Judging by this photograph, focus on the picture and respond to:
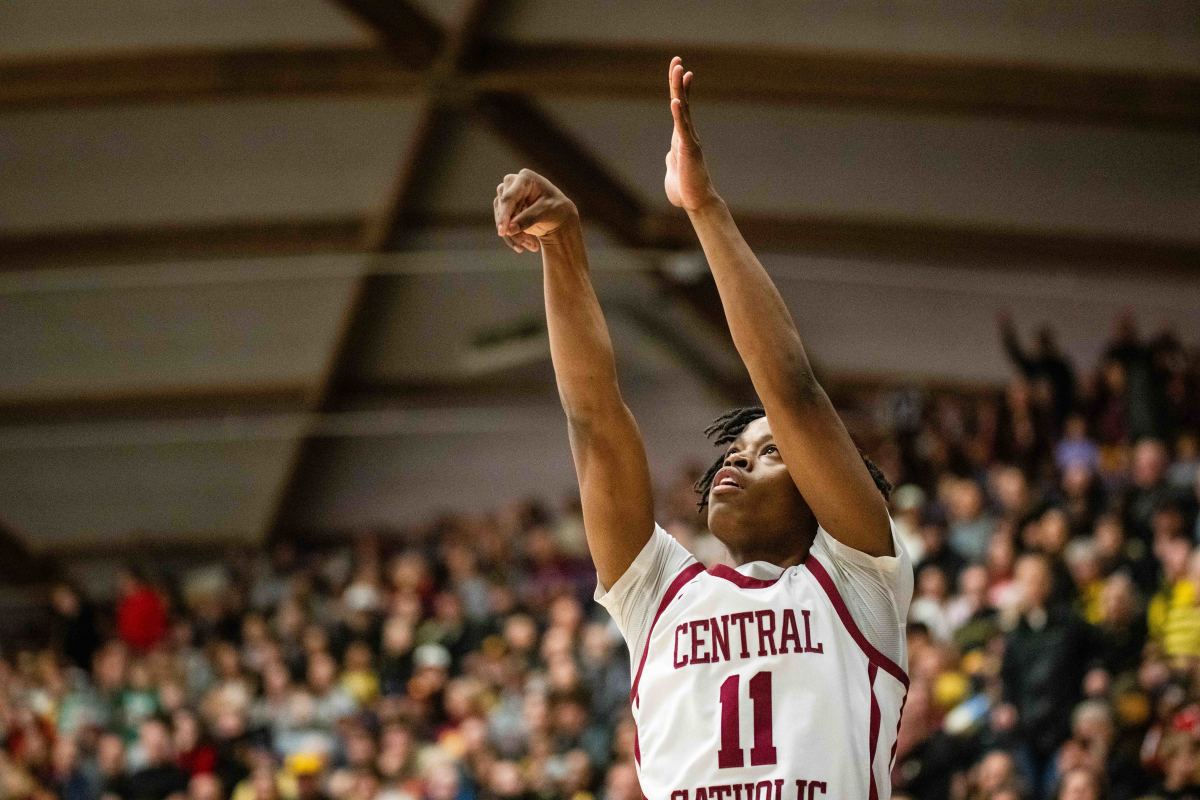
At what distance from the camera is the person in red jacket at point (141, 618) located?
55.5ft

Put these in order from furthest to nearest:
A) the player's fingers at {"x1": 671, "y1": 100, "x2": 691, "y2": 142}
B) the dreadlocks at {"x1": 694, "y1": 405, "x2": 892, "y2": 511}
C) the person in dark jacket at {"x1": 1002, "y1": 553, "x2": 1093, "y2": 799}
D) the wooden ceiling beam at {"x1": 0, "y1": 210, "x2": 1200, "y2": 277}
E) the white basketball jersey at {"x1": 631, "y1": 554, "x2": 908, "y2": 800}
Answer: the wooden ceiling beam at {"x1": 0, "y1": 210, "x2": 1200, "y2": 277} < the person in dark jacket at {"x1": 1002, "y1": 553, "x2": 1093, "y2": 799} < the dreadlocks at {"x1": 694, "y1": 405, "x2": 892, "y2": 511} < the player's fingers at {"x1": 671, "y1": 100, "x2": 691, "y2": 142} < the white basketball jersey at {"x1": 631, "y1": 554, "x2": 908, "y2": 800}

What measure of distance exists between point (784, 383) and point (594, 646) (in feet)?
30.6

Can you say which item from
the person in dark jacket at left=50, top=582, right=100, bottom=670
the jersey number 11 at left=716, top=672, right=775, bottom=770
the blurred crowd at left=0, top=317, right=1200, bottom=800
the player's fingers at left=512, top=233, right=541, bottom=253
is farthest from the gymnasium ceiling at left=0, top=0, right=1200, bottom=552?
the jersey number 11 at left=716, top=672, right=775, bottom=770

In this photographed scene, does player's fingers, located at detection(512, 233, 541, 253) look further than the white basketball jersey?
Yes

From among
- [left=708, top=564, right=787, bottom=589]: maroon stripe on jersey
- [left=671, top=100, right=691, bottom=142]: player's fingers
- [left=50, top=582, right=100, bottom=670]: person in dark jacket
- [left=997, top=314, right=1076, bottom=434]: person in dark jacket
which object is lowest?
[left=708, top=564, right=787, bottom=589]: maroon stripe on jersey

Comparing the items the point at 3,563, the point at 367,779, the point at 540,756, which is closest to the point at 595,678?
the point at 540,756

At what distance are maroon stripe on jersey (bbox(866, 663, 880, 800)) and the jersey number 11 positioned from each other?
0.71ft

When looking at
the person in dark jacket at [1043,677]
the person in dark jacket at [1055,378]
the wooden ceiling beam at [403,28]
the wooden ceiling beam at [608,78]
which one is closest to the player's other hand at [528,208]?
the person in dark jacket at [1043,677]

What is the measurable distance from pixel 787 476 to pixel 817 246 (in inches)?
504

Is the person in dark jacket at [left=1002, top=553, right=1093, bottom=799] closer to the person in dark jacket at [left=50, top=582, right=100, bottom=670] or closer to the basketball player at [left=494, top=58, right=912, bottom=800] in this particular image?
the basketball player at [left=494, top=58, right=912, bottom=800]

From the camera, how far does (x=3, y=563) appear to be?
19.8m

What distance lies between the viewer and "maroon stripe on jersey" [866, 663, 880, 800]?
11.3 feet

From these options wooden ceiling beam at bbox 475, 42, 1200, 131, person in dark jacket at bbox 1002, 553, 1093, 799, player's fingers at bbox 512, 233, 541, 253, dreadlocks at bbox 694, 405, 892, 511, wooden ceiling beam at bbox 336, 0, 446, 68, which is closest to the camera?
player's fingers at bbox 512, 233, 541, 253

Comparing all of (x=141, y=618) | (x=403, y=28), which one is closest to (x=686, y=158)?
(x=403, y=28)
